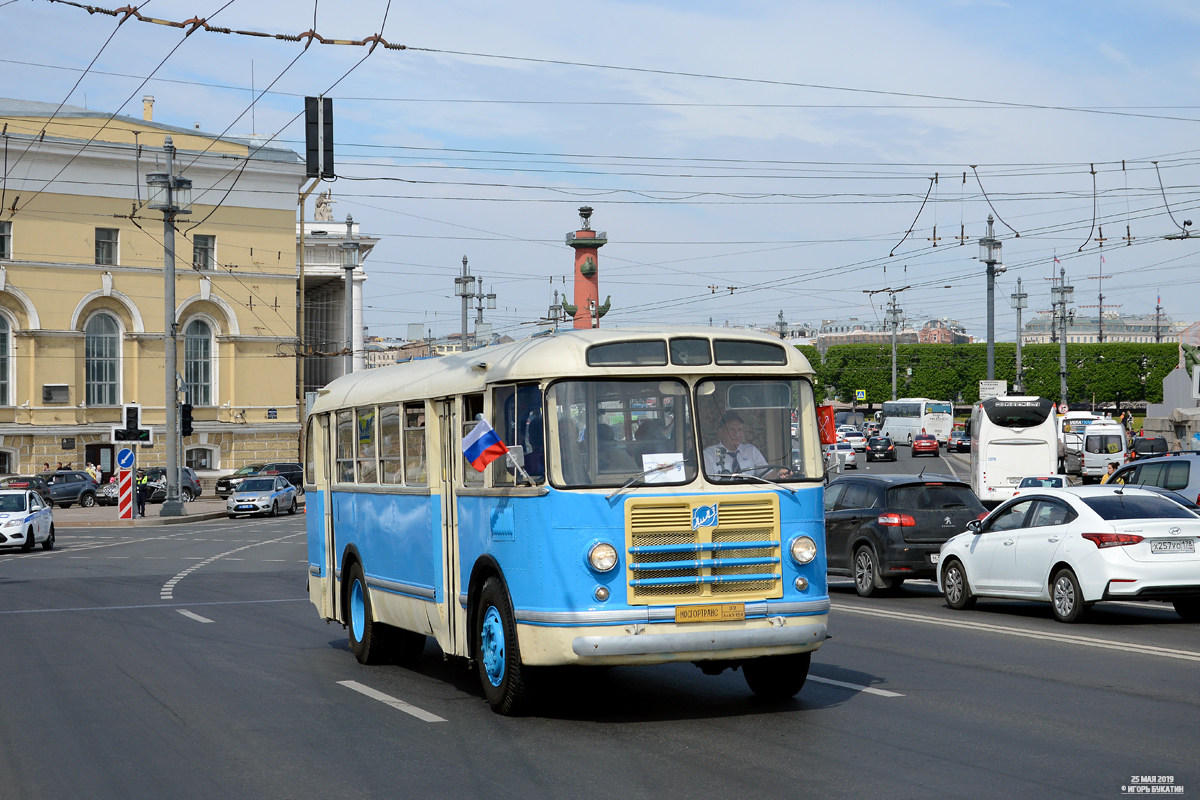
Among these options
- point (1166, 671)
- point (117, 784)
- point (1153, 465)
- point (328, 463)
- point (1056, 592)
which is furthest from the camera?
point (1153, 465)

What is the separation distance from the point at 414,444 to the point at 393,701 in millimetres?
2078

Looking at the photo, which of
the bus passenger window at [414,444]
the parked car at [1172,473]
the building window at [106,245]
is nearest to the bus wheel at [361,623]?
the bus passenger window at [414,444]

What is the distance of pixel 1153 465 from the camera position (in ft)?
74.8

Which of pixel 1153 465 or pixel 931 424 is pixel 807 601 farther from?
pixel 931 424

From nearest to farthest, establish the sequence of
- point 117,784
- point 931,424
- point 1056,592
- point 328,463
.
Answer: point 117,784 < point 328,463 < point 1056,592 < point 931,424

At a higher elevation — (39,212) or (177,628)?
(39,212)

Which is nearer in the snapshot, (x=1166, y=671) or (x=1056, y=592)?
(x=1166, y=671)

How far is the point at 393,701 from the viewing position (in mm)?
10539

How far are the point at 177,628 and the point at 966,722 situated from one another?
10.4 m

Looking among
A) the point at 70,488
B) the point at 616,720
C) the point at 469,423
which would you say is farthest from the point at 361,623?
the point at 70,488

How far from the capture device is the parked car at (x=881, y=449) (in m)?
73.8

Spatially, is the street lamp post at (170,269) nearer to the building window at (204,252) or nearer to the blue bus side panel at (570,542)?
the building window at (204,252)

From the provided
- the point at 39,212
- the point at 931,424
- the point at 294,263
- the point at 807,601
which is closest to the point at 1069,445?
the point at 931,424

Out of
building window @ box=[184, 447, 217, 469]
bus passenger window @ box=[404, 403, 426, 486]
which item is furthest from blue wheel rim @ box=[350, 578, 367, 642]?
building window @ box=[184, 447, 217, 469]
